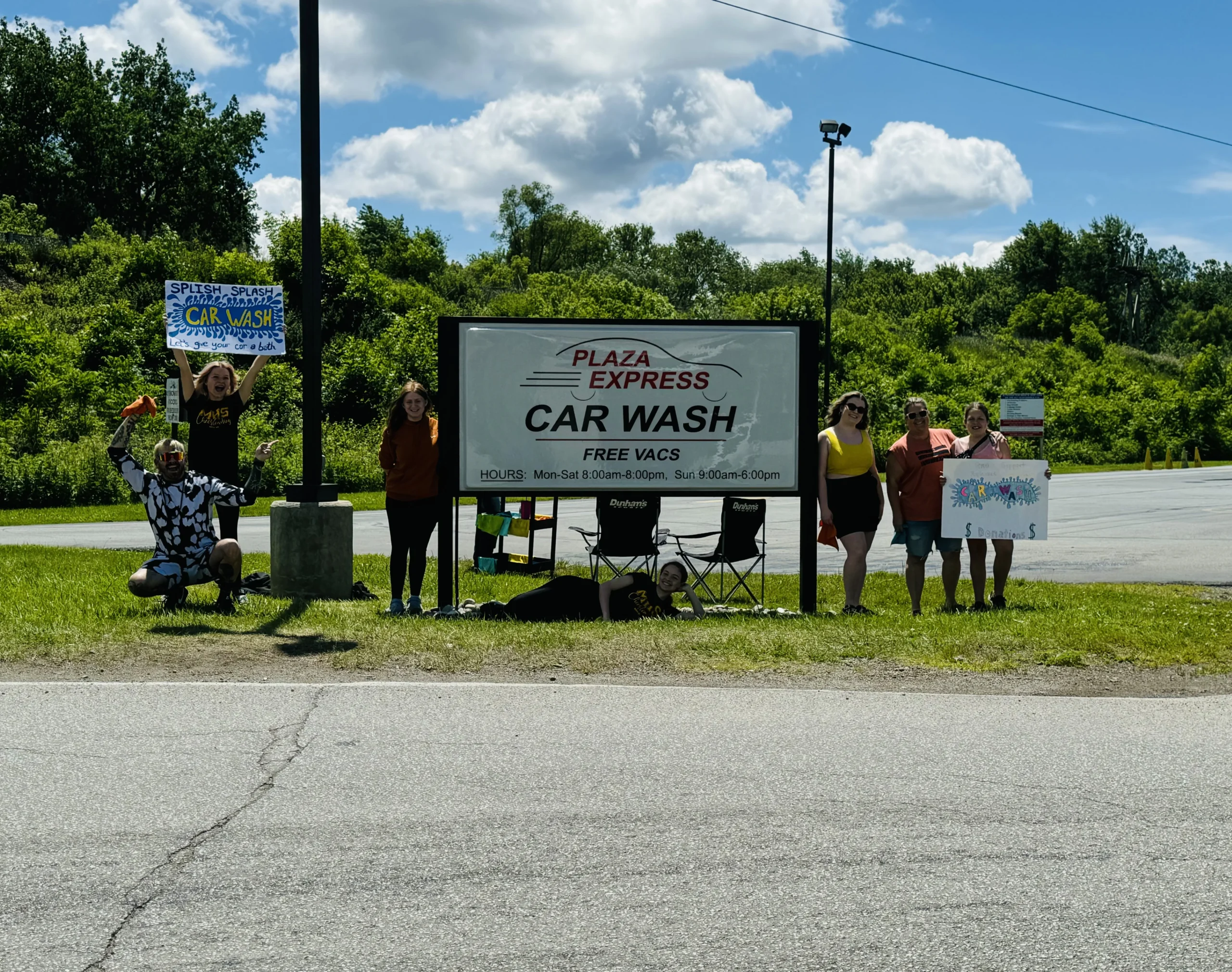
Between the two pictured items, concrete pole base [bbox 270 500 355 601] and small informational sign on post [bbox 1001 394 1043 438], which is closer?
concrete pole base [bbox 270 500 355 601]

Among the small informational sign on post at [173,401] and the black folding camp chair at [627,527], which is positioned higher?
the small informational sign on post at [173,401]

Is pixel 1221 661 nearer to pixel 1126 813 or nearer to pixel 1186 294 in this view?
pixel 1126 813

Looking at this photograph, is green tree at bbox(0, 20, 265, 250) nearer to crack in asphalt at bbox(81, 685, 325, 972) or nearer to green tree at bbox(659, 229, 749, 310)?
green tree at bbox(659, 229, 749, 310)

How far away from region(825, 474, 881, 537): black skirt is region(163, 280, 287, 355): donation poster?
5.13 metres

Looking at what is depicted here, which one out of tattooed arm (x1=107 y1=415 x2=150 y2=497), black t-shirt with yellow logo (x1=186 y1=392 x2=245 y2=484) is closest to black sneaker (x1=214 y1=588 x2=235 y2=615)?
tattooed arm (x1=107 y1=415 x2=150 y2=497)

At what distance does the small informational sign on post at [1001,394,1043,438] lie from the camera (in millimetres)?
26938

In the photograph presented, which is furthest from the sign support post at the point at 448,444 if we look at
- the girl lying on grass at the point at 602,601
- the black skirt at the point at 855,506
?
the black skirt at the point at 855,506

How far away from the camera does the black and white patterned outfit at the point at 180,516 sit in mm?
9086

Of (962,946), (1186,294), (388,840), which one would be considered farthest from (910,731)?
(1186,294)

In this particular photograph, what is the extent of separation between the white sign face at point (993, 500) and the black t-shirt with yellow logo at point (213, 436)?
20.3 ft

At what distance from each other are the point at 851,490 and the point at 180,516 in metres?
5.56

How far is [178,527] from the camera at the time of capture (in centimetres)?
919

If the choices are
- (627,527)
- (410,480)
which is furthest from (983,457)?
(410,480)

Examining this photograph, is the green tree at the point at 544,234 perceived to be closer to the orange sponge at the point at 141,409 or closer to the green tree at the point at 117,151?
the green tree at the point at 117,151
